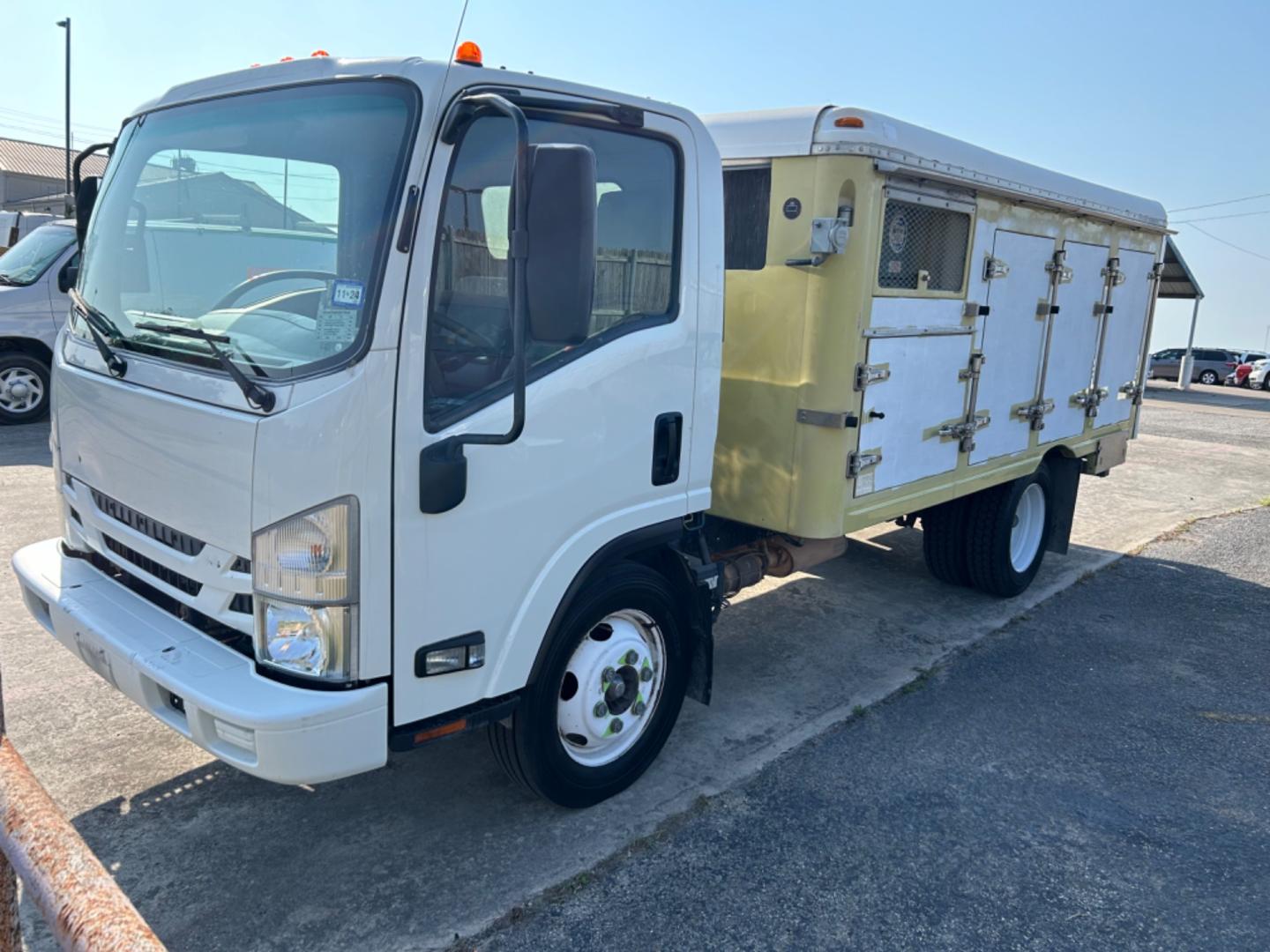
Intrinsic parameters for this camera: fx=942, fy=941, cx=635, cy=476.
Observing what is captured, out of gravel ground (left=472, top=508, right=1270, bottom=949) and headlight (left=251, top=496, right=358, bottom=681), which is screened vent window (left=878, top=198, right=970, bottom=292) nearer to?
gravel ground (left=472, top=508, right=1270, bottom=949)

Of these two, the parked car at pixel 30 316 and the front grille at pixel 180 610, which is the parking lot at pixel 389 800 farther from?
the parked car at pixel 30 316

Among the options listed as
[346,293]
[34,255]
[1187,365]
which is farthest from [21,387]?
[1187,365]

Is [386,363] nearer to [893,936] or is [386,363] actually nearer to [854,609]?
[893,936]

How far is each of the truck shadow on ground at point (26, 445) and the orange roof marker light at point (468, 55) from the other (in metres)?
6.68

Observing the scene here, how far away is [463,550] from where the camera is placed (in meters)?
2.77

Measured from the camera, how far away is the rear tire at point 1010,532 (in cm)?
584

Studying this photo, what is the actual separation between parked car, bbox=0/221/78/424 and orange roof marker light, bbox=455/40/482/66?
8.42 metres

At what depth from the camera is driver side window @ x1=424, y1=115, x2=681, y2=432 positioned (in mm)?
2621

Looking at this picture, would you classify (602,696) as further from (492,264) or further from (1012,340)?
(1012,340)

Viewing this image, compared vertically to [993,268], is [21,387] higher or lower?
lower

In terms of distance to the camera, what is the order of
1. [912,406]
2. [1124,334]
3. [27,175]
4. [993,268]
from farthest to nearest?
[27,175] → [1124,334] → [993,268] → [912,406]

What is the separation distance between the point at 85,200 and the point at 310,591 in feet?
7.35

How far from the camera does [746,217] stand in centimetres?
415

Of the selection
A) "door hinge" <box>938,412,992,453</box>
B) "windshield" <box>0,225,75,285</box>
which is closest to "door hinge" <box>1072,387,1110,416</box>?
"door hinge" <box>938,412,992,453</box>
